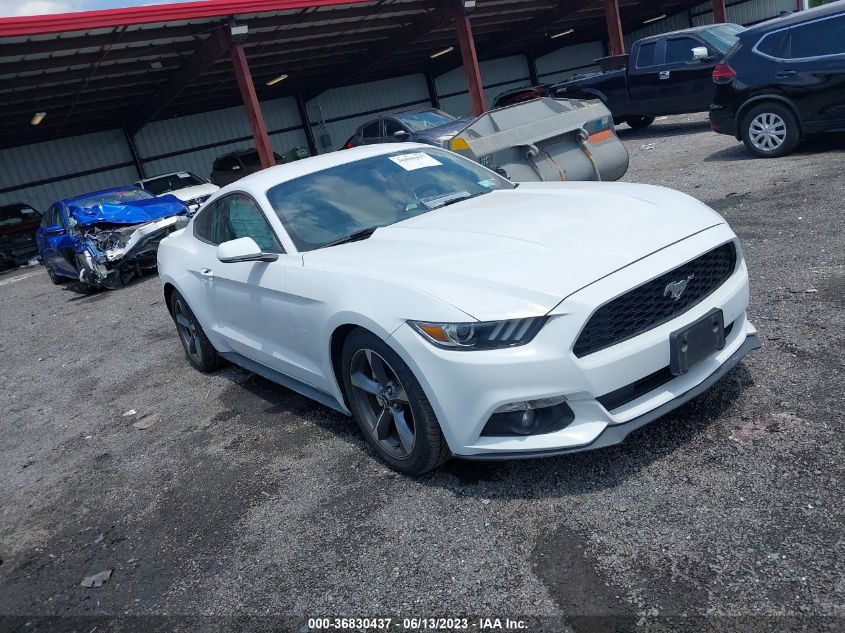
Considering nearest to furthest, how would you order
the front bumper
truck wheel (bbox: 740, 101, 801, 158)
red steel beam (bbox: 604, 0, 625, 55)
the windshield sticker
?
the front bumper → the windshield sticker → truck wheel (bbox: 740, 101, 801, 158) → red steel beam (bbox: 604, 0, 625, 55)

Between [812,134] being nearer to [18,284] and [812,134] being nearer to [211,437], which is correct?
[211,437]

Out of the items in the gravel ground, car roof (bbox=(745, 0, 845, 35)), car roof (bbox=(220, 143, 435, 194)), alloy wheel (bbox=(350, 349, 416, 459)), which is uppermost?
car roof (bbox=(745, 0, 845, 35))

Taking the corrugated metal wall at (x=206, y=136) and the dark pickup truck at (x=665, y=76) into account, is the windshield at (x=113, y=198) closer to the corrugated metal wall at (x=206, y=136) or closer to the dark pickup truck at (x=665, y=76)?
the dark pickup truck at (x=665, y=76)

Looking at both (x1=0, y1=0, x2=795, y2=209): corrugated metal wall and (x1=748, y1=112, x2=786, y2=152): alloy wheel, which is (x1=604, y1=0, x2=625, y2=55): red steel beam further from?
(x1=748, y1=112, x2=786, y2=152): alloy wheel

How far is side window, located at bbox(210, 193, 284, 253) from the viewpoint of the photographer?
404 centimetres

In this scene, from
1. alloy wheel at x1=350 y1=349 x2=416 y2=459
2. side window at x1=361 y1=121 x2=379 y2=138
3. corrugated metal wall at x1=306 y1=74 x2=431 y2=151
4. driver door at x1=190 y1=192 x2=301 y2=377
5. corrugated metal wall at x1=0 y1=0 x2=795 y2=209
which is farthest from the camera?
corrugated metal wall at x1=306 y1=74 x2=431 y2=151

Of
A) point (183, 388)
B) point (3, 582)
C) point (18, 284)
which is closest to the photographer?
point (3, 582)

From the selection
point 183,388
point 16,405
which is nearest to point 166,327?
point 16,405

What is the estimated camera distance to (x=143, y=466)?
166 inches

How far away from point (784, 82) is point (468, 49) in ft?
37.3

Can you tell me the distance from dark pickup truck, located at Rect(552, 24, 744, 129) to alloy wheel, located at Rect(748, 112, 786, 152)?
3470 mm

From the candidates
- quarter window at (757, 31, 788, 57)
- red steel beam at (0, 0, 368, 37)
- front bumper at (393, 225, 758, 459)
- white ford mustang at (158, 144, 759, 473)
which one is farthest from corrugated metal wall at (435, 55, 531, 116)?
front bumper at (393, 225, 758, 459)

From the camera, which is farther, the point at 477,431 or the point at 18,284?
the point at 18,284

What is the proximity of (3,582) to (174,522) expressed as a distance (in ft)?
2.61
